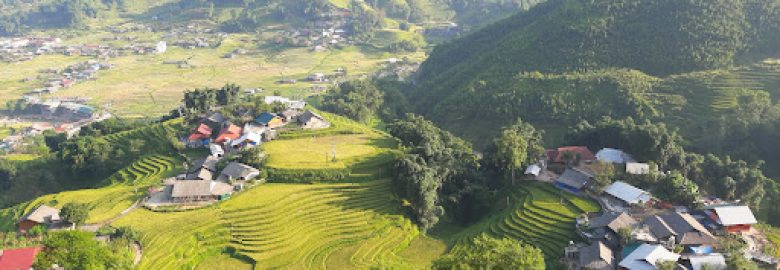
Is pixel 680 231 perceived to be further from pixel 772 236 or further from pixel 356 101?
pixel 356 101

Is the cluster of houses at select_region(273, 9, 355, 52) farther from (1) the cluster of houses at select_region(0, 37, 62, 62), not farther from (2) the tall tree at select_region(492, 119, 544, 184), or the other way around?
(2) the tall tree at select_region(492, 119, 544, 184)

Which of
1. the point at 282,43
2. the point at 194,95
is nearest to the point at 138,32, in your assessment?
the point at 282,43

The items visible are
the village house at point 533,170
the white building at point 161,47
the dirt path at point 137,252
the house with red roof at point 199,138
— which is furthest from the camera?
the white building at point 161,47

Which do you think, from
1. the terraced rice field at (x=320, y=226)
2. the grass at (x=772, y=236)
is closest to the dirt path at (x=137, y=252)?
the terraced rice field at (x=320, y=226)

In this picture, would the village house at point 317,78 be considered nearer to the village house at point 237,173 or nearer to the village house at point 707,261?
the village house at point 237,173

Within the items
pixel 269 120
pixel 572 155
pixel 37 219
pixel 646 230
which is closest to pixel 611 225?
pixel 646 230

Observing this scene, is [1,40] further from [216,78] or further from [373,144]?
[373,144]
